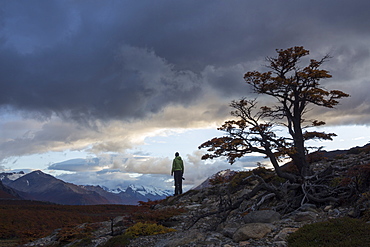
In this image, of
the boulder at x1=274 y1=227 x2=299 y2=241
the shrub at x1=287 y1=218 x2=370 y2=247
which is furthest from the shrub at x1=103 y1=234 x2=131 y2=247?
the shrub at x1=287 y1=218 x2=370 y2=247

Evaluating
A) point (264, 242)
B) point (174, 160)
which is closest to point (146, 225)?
point (264, 242)

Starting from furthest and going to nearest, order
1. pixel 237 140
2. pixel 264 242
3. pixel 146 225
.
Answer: pixel 237 140 < pixel 146 225 < pixel 264 242

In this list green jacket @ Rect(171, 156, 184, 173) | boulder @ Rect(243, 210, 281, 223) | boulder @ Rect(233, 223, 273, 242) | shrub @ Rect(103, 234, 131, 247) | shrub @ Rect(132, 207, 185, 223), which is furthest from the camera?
green jacket @ Rect(171, 156, 184, 173)

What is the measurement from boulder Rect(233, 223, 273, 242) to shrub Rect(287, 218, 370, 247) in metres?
1.09

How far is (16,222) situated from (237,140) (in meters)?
21.9

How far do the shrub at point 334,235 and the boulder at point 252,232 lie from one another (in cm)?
109

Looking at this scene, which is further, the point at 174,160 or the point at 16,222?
the point at 174,160

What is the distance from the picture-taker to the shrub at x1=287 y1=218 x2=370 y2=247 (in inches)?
332

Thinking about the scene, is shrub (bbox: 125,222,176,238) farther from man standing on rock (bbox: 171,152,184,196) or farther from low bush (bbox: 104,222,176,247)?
man standing on rock (bbox: 171,152,184,196)

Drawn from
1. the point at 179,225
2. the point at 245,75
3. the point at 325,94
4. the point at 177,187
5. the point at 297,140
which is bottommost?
the point at 179,225

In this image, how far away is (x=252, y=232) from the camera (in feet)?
34.1

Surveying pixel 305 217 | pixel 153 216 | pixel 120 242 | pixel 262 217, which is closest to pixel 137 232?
pixel 120 242

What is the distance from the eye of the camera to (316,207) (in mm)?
15438

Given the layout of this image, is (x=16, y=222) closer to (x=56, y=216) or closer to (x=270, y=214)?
(x=56, y=216)
